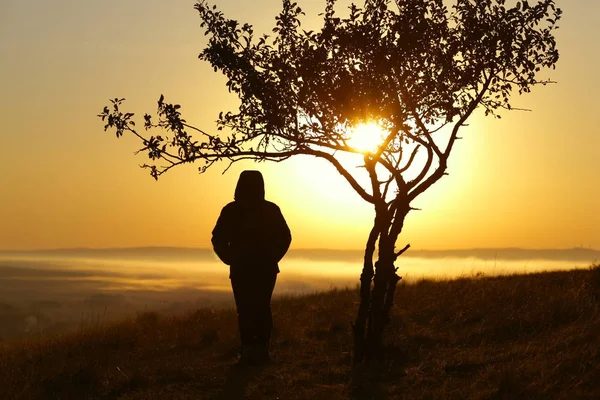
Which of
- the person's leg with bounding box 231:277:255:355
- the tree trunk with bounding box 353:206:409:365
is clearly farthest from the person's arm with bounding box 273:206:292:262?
the tree trunk with bounding box 353:206:409:365

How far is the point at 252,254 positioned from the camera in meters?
16.0

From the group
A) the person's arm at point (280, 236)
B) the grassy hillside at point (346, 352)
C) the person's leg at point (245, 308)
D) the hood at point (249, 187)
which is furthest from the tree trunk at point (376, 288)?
the hood at point (249, 187)

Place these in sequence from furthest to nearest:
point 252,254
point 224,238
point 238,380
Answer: point 224,238 < point 252,254 < point 238,380

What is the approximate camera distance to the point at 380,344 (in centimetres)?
1634

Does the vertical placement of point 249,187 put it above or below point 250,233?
above

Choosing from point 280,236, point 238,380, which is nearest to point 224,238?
point 280,236

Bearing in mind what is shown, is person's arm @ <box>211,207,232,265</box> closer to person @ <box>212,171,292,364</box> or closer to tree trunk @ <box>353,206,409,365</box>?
person @ <box>212,171,292,364</box>

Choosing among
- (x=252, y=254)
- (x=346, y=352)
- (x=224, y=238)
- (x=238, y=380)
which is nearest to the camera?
(x=238, y=380)

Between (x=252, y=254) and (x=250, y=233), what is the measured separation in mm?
458

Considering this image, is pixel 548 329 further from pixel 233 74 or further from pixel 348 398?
pixel 233 74

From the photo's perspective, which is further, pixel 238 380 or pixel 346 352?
pixel 346 352

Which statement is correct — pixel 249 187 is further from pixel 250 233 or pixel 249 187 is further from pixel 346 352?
pixel 346 352

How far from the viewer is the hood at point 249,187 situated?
634 inches

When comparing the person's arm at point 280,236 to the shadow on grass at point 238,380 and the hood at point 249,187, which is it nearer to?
the hood at point 249,187
